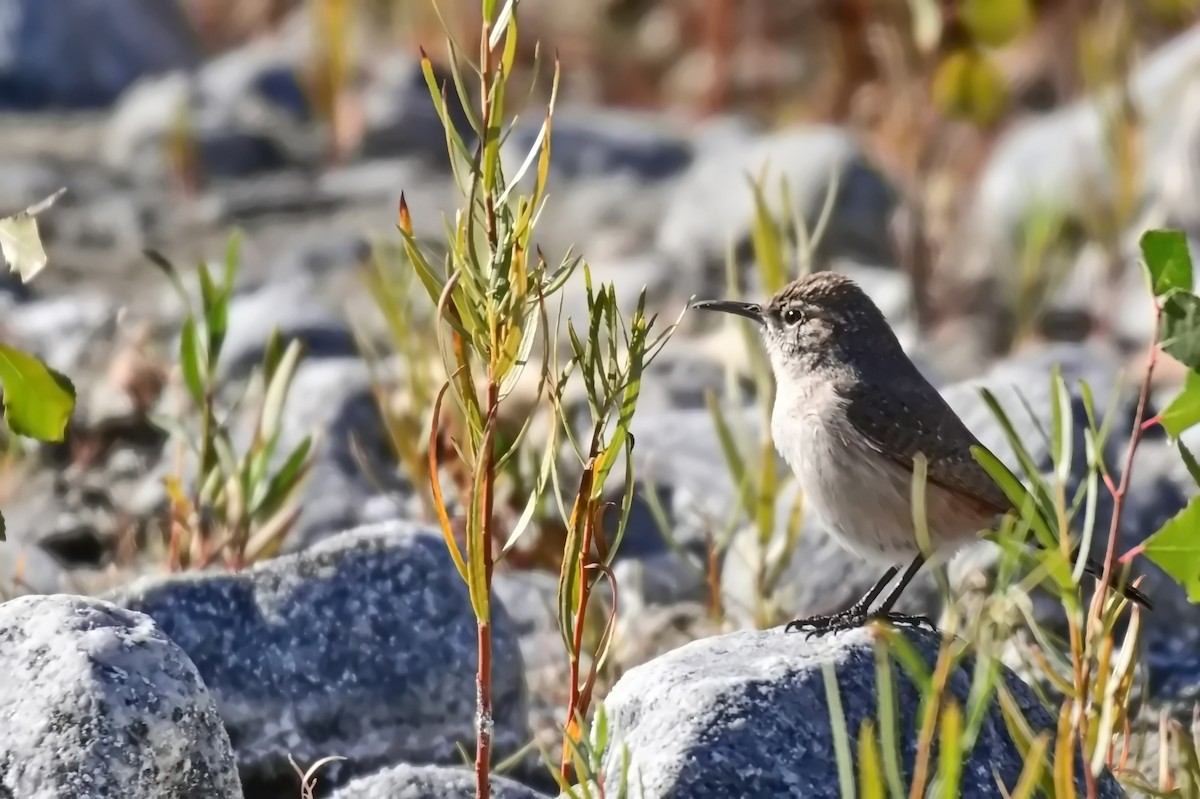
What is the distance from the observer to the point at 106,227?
8.69 meters

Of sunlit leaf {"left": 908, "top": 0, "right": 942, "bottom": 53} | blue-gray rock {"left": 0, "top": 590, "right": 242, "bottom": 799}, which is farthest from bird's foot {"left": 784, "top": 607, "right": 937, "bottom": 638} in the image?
sunlit leaf {"left": 908, "top": 0, "right": 942, "bottom": 53}

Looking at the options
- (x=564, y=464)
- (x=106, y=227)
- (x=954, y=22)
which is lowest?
(x=564, y=464)

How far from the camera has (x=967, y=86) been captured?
647 cm

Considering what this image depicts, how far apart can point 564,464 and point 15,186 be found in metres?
4.18

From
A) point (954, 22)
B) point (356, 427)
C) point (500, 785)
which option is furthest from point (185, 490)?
point (954, 22)

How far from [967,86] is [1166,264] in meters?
3.48

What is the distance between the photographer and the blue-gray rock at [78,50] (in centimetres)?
1042

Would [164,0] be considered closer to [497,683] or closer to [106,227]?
[106,227]

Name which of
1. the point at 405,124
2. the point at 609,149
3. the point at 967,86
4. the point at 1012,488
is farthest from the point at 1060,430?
the point at 405,124

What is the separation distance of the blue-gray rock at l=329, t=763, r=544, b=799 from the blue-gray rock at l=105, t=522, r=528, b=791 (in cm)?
45

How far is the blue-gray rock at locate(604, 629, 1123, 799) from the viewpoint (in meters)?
3.05

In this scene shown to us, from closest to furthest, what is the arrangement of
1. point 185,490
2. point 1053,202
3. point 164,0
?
point 185,490 < point 1053,202 < point 164,0

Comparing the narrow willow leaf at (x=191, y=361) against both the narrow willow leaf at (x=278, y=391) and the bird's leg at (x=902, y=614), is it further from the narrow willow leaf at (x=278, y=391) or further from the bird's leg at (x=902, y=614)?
the bird's leg at (x=902, y=614)

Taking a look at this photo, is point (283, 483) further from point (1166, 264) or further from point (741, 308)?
point (1166, 264)
